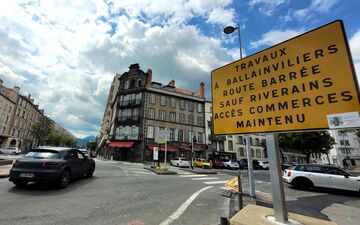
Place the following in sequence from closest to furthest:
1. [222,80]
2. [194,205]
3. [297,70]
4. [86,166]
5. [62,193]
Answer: [297,70], [222,80], [194,205], [62,193], [86,166]

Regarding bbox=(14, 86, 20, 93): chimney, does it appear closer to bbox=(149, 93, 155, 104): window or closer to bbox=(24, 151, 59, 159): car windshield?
bbox=(149, 93, 155, 104): window

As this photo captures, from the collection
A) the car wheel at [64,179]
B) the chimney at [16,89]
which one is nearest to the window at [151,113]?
the car wheel at [64,179]

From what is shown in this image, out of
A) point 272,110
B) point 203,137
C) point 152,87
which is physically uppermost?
point 152,87

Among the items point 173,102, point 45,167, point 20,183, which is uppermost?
point 173,102

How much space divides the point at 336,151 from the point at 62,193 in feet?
273

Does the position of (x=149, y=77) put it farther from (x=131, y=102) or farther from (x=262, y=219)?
(x=262, y=219)

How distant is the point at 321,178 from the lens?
9.42m

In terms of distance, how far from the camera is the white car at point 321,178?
350 inches

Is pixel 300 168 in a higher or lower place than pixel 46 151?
lower

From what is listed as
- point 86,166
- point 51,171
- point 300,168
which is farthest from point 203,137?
point 51,171

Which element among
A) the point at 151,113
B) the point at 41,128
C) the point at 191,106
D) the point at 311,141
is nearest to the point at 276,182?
the point at 151,113

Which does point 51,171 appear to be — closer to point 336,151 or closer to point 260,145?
point 260,145

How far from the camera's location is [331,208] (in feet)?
20.7

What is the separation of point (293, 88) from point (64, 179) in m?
7.95
